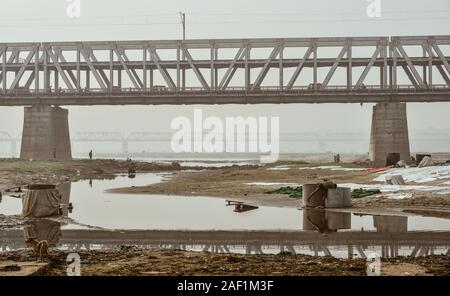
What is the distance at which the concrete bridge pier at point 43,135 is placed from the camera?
67125mm

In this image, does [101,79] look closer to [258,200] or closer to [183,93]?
[183,93]

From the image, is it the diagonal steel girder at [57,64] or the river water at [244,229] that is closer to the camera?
the river water at [244,229]

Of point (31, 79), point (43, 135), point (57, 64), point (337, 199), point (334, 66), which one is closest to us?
point (337, 199)

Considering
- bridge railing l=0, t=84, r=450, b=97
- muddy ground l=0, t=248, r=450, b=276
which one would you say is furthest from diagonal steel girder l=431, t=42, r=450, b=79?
muddy ground l=0, t=248, r=450, b=276

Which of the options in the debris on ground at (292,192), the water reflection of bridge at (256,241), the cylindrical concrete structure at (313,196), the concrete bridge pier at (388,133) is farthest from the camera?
the concrete bridge pier at (388,133)

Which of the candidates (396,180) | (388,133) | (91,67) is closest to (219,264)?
(396,180)

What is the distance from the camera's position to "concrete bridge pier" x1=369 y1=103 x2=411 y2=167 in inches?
2405

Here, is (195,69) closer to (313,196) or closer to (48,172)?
(48,172)

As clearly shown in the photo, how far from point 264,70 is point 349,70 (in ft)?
33.2

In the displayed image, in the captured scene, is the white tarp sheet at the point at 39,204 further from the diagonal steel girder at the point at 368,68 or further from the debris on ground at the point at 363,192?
the diagonal steel girder at the point at 368,68

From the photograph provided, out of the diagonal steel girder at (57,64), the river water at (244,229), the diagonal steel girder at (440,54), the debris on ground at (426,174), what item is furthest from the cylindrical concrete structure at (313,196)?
the diagonal steel girder at (57,64)

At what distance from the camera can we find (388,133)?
61.8 metres

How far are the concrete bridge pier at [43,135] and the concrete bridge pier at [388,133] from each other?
121ft

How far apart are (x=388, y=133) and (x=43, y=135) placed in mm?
39633
